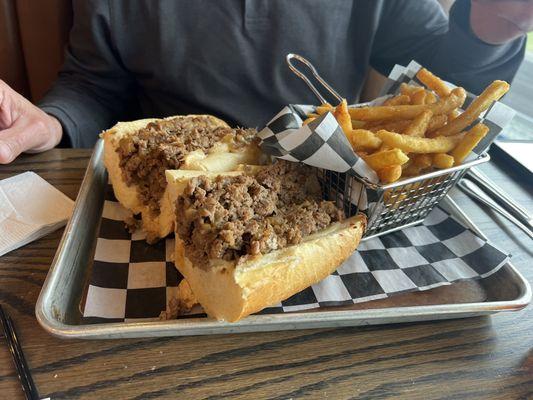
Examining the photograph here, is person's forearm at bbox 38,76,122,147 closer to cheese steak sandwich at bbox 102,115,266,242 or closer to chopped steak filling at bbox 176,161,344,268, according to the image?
cheese steak sandwich at bbox 102,115,266,242

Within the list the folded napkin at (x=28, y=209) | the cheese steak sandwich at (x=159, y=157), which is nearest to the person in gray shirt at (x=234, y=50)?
the folded napkin at (x=28, y=209)

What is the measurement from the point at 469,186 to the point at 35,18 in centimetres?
231

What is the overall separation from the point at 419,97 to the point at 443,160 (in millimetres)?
267

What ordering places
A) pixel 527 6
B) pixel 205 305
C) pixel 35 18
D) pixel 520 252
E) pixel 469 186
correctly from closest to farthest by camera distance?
pixel 205 305
pixel 520 252
pixel 527 6
pixel 469 186
pixel 35 18

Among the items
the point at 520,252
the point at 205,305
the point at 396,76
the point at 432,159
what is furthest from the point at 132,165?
the point at 520,252

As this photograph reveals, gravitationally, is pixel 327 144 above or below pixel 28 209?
above

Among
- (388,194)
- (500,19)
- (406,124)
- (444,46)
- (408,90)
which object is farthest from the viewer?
(444,46)

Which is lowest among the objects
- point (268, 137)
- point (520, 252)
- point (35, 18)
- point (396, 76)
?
point (35, 18)

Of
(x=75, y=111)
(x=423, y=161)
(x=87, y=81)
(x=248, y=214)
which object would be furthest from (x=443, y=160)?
(x=87, y=81)

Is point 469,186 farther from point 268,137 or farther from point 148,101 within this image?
point 148,101

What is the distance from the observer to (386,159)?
1.08 m

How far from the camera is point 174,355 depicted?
91cm

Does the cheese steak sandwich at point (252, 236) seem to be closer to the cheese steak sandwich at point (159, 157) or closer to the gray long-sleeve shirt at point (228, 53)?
the cheese steak sandwich at point (159, 157)

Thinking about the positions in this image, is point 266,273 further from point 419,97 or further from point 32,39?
point 32,39
